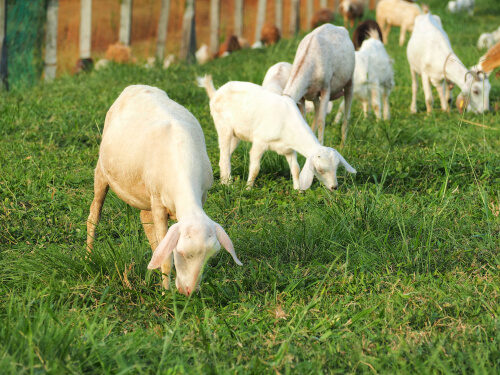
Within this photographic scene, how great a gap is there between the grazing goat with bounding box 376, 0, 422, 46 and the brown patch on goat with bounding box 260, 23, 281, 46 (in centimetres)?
277

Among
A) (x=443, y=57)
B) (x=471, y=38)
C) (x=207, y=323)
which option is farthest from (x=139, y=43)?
(x=207, y=323)

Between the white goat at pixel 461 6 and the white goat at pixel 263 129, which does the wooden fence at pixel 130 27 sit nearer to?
the white goat at pixel 461 6

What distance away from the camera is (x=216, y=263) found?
4238mm

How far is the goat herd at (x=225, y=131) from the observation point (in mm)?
3469

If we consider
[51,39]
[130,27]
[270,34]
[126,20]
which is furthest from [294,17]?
[51,39]

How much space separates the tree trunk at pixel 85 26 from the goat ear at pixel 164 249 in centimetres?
945

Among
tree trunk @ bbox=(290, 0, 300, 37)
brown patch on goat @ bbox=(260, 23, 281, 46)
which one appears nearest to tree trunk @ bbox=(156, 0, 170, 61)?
brown patch on goat @ bbox=(260, 23, 281, 46)

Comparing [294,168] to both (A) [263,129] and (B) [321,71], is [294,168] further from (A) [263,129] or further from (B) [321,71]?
(B) [321,71]

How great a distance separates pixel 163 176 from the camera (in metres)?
3.75

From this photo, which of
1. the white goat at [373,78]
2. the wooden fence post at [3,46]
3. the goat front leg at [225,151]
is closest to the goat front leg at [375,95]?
the white goat at [373,78]

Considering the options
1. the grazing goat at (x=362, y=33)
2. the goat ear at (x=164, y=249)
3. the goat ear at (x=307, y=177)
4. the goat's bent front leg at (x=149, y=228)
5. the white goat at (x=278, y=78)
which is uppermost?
the grazing goat at (x=362, y=33)

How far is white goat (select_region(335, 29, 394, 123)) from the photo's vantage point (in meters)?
8.97

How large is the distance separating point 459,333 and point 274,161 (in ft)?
11.2

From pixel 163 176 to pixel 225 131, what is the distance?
8.50 ft
